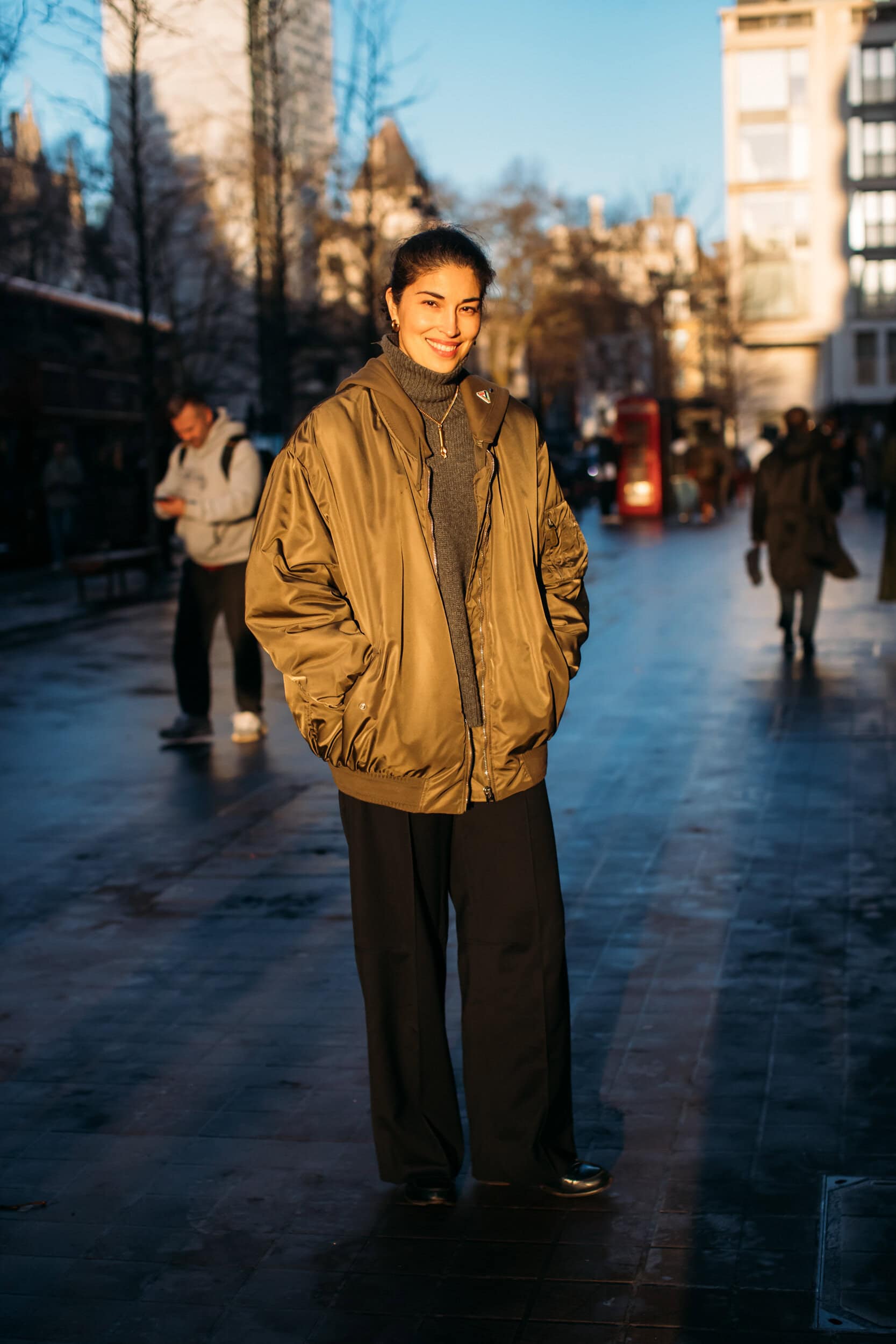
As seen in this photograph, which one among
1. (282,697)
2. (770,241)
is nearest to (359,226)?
(282,697)

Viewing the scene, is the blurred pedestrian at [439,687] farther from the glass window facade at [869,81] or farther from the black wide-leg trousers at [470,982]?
the glass window facade at [869,81]

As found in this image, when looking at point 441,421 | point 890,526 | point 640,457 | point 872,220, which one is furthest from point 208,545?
point 872,220

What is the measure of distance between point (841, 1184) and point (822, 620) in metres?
11.8

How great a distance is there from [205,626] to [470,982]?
612cm

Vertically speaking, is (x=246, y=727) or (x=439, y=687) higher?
(x=439, y=687)

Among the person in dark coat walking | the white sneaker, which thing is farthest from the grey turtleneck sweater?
the person in dark coat walking

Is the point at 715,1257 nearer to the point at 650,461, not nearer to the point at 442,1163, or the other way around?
the point at 442,1163

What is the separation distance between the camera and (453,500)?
11.5ft

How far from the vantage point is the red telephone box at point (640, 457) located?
124ft

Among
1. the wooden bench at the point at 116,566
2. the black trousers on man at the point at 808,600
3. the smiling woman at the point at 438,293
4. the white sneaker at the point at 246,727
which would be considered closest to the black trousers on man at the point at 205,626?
the white sneaker at the point at 246,727

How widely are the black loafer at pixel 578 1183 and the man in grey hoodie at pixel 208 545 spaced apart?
18.8 ft

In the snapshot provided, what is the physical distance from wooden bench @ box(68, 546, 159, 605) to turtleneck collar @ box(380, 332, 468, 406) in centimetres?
1610

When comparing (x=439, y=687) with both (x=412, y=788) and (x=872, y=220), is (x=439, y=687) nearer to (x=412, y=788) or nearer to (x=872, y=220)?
(x=412, y=788)

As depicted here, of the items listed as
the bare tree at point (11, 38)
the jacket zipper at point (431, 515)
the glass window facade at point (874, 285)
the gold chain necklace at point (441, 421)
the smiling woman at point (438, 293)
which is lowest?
the jacket zipper at point (431, 515)
